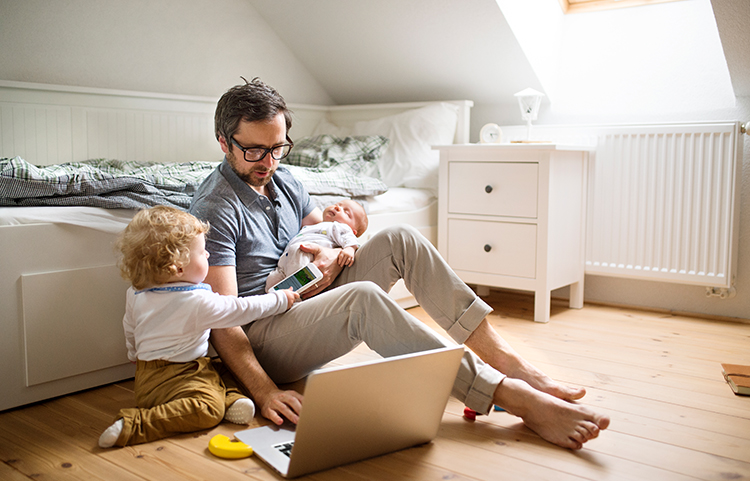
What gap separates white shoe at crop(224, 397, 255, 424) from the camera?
1373 mm

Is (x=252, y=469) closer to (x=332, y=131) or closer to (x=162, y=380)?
(x=162, y=380)

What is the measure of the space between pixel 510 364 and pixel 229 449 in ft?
2.13

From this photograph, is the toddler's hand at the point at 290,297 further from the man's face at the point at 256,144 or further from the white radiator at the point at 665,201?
the white radiator at the point at 665,201

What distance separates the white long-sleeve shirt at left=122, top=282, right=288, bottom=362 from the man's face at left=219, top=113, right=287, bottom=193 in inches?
11.1

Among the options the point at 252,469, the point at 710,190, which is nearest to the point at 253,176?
the point at 252,469

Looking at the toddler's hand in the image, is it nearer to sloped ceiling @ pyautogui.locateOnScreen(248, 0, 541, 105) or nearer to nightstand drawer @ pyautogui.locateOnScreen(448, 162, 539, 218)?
nightstand drawer @ pyautogui.locateOnScreen(448, 162, 539, 218)

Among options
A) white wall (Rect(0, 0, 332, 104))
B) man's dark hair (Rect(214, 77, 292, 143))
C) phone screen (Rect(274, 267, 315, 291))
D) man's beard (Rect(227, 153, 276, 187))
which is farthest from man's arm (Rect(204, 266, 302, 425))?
white wall (Rect(0, 0, 332, 104))

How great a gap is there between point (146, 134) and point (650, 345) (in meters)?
2.01

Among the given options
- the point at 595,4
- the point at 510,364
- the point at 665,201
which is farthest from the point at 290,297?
the point at 595,4

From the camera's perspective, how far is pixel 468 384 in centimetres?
133

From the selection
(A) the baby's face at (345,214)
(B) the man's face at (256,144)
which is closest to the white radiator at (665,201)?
(A) the baby's face at (345,214)

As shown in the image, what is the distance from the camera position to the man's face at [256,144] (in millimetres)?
1441

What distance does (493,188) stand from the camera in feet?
7.91

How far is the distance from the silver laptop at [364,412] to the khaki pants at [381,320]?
0.08 meters
